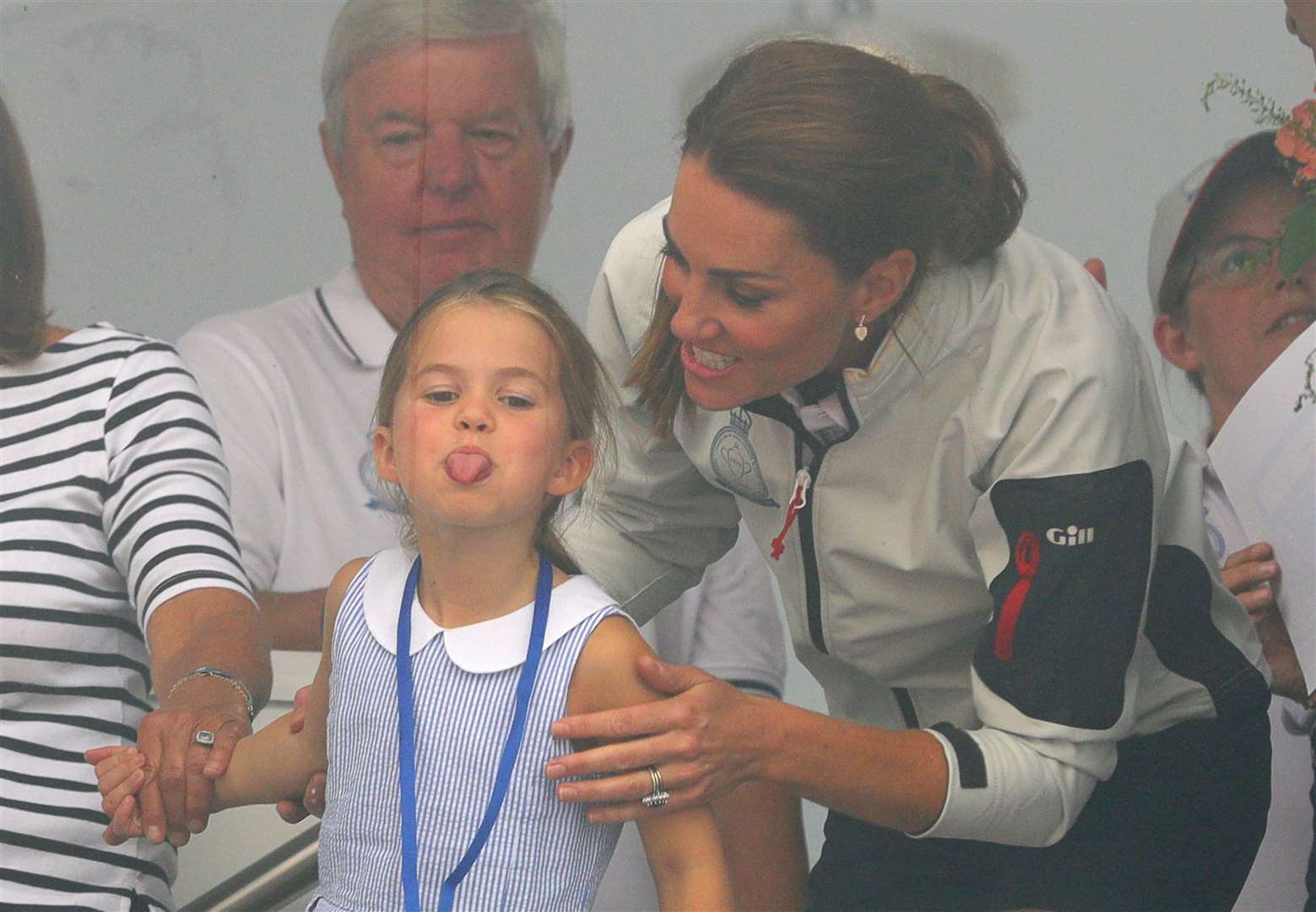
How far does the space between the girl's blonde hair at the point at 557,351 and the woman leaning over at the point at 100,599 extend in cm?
35

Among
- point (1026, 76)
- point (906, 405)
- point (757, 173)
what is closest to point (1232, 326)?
point (1026, 76)

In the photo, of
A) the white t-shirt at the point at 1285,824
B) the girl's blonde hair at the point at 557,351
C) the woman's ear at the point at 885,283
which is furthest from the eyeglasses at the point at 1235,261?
the girl's blonde hair at the point at 557,351

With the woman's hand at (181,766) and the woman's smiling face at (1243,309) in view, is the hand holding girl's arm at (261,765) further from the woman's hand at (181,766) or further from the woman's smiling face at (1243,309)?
the woman's smiling face at (1243,309)

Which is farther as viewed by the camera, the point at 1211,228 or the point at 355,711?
the point at 1211,228

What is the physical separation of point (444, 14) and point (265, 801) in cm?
98

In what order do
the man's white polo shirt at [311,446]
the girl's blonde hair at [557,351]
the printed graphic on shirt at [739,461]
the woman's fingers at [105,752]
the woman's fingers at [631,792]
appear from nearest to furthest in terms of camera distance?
the woman's fingers at [631,792]
the girl's blonde hair at [557,351]
the woman's fingers at [105,752]
the printed graphic on shirt at [739,461]
the man's white polo shirt at [311,446]

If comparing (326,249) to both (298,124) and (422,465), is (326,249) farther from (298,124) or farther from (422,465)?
(422,465)

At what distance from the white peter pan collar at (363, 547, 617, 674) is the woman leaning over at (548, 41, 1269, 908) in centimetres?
9

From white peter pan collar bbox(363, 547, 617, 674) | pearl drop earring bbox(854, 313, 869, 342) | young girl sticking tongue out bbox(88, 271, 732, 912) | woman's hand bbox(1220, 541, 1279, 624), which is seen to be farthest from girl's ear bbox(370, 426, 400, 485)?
woman's hand bbox(1220, 541, 1279, 624)

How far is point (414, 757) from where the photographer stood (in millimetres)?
1469

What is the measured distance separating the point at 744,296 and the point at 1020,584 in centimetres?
39

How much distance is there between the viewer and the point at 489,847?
144 cm

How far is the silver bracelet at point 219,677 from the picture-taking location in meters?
1.72

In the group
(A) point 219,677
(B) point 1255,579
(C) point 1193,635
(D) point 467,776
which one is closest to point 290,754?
(A) point 219,677
